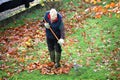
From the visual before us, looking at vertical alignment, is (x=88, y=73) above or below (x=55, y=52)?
below

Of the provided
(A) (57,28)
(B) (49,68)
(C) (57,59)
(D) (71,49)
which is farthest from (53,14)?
(D) (71,49)

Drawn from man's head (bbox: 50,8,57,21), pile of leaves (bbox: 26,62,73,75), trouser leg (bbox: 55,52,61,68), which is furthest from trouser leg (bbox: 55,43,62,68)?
man's head (bbox: 50,8,57,21)

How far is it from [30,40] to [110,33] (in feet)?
12.8

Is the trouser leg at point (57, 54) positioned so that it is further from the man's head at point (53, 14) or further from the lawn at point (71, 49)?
the man's head at point (53, 14)

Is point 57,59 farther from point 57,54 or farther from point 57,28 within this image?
point 57,28

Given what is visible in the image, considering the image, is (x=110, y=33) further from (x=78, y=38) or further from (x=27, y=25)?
(x=27, y=25)

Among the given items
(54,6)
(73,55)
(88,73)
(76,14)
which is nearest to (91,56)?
(73,55)

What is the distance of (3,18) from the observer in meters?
16.4

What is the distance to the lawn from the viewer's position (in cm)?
964

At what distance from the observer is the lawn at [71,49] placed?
964 cm

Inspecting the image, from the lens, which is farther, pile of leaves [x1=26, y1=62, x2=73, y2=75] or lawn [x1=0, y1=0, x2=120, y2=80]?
pile of leaves [x1=26, y1=62, x2=73, y2=75]

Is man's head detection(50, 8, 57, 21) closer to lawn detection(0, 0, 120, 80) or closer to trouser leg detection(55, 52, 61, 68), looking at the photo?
lawn detection(0, 0, 120, 80)

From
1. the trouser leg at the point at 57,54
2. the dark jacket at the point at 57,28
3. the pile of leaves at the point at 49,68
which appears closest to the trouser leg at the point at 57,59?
the trouser leg at the point at 57,54

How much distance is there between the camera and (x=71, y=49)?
39.7ft
